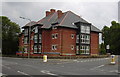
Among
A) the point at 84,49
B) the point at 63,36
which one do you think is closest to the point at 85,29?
the point at 84,49

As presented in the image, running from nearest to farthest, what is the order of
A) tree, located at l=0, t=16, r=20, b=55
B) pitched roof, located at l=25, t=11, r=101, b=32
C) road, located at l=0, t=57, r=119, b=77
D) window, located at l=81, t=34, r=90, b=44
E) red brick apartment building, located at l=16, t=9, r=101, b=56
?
road, located at l=0, t=57, r=119, b=77
red brick apartment building, located at l=16, t=9, r=101, b=56
pitched roof, located at l=25, t=11, r=101, b=32
window, located at l=81, t=34, r=90, b=44
tree, located at l=0, t=16, r=20, b=55

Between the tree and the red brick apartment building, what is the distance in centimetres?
897

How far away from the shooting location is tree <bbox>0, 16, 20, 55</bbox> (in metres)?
64.4

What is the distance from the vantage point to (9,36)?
65.8 metres

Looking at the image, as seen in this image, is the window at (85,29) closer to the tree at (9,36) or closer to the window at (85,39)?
the window at (85,39)

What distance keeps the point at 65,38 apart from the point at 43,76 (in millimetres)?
34723

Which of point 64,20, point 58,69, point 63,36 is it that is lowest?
point 58,69

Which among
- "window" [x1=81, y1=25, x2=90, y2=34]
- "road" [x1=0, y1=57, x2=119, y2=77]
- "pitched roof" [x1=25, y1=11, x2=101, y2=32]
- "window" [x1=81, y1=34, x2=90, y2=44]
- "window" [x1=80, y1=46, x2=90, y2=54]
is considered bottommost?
"road" [x1=0, y1=57, x2=119, y2=77]

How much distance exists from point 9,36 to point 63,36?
24511mm

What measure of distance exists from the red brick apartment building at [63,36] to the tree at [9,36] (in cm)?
897

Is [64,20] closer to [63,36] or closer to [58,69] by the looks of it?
[63,36]

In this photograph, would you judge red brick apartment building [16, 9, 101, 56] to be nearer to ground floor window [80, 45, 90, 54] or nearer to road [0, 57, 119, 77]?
ground floor window [80, 45, 90, 54]

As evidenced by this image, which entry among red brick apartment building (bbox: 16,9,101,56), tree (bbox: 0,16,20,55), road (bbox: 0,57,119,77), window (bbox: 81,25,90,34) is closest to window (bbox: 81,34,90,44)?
red brick apartment building (bbox: 16,9,101,56)

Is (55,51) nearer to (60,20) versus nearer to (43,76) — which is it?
(60,20)
